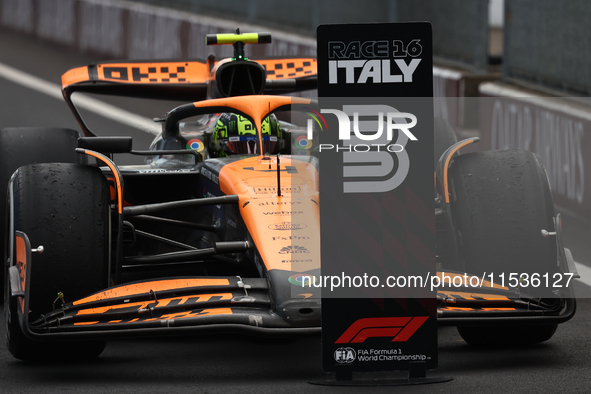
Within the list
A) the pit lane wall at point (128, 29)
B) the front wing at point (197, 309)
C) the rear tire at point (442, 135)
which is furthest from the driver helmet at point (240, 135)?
the pit lane wall at point (128, 29)

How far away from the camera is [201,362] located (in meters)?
4.40

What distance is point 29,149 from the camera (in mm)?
5949

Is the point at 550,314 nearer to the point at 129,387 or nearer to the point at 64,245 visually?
the point at 129,387

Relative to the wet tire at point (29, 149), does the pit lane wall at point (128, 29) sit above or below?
above

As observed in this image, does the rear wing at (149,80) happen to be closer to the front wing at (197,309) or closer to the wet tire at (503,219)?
the wet tire at (503,219)

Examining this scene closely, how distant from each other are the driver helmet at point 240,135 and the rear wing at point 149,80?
4.39 feet

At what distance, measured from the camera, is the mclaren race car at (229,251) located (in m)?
3.97

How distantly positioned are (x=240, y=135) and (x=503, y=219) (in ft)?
6.58

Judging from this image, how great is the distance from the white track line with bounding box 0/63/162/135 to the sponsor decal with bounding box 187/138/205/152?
5273mm

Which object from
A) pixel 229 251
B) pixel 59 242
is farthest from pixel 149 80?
pixel 59 242

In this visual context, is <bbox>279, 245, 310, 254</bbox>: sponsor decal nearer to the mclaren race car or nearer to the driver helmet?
the mclaren race car

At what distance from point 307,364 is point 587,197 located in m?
4.58

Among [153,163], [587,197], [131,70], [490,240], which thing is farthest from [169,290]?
[587,197]

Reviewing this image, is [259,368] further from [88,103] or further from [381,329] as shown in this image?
[88,103]
